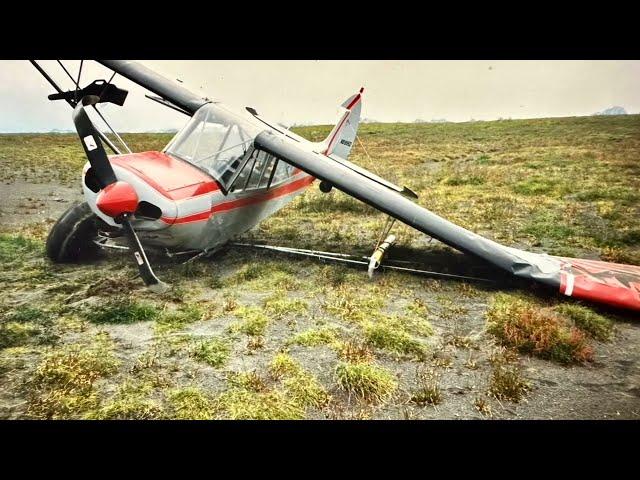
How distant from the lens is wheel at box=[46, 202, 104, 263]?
22.3 ft

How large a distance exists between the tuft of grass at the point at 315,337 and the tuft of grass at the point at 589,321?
306cm

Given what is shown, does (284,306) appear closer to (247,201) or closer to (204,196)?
(204,196)

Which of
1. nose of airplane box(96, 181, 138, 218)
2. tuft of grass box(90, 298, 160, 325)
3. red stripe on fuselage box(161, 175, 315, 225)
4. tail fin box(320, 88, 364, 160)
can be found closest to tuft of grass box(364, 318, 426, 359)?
tuft of grass box(90, 298, 160, 325)

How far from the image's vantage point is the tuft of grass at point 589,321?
4.86m

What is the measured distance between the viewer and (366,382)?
151 inches

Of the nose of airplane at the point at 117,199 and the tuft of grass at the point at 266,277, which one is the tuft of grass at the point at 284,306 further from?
the nose of airplane at the point at 117,199

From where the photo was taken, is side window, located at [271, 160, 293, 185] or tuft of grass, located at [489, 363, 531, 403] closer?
tuft of grass, located at [489, 363, 531, 403]

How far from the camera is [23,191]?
1330 centimetres

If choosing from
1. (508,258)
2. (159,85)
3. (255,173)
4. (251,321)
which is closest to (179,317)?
(251,321)

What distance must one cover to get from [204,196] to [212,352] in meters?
2.84

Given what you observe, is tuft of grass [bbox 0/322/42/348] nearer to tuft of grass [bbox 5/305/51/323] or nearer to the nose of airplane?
tuft of grass [bbox 5/305/51/323]

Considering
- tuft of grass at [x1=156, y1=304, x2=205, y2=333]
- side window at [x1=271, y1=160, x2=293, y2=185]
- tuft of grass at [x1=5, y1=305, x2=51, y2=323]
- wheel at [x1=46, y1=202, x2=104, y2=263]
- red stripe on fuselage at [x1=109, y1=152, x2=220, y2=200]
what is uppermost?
side window at [x1=271, y1=160, x2=293, y2=185]

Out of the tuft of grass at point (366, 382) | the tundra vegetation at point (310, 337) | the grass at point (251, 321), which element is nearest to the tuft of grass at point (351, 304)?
the tundra vegetation at point (310, 337)

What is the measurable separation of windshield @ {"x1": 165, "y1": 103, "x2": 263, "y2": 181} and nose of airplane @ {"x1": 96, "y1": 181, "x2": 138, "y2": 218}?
5.68 ft
